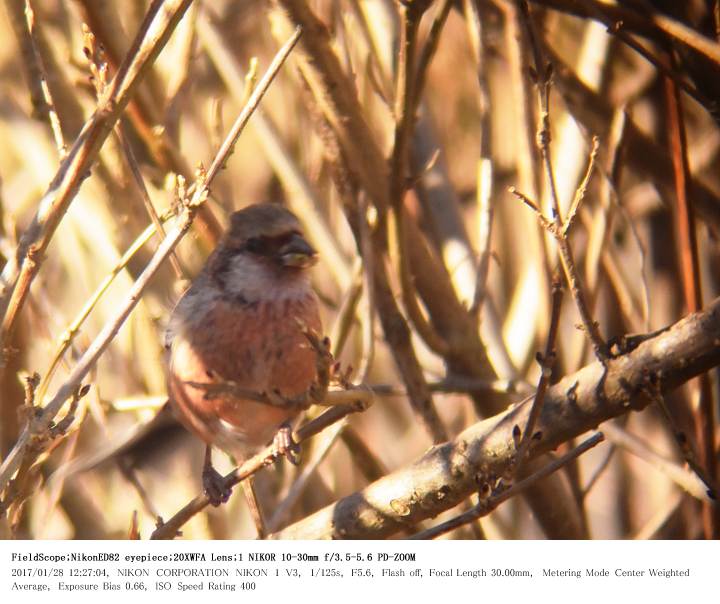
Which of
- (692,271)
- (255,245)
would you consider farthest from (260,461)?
(692,271)

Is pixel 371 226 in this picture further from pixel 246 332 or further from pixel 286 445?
pixel 286 445

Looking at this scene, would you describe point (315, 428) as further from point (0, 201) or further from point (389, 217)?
point (0, 201)

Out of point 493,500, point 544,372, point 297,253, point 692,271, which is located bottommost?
point 493,500

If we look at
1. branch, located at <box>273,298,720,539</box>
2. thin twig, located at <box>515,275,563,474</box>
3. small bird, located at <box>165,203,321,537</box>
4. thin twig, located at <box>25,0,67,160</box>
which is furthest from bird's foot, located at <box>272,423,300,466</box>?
thin twig, located at <box>25,0,67,160</box>

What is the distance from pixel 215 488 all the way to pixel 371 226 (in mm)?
669

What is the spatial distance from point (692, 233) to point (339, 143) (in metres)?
0.80

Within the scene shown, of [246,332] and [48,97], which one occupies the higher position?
[48,97]

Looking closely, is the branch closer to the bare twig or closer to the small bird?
the small bird

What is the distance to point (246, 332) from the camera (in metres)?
2.02

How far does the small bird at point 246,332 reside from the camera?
1996 mm

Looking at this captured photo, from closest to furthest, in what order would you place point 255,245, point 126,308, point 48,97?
point 126,308
point 48,97
point 255,245

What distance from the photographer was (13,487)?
157 centimetres

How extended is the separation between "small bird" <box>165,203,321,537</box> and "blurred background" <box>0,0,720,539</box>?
0.16m
